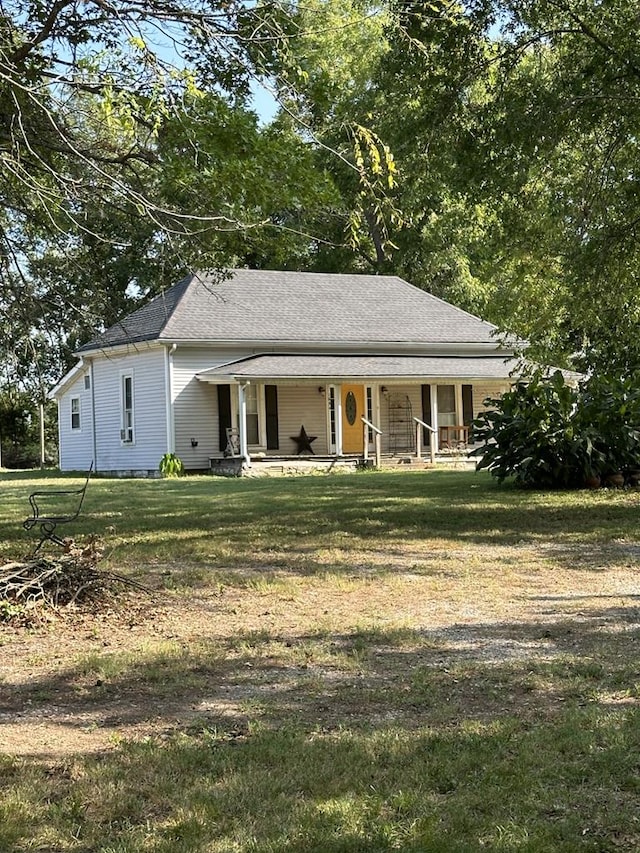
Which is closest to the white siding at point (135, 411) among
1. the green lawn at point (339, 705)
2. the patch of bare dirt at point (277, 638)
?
the green lawn at point (339, 705)

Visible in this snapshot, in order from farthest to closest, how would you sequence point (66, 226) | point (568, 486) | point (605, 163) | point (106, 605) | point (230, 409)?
point (230, 409), point (568, 486), point (605, 163), point (66, 226), point (106, 605)

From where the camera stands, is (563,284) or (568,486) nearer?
(563,284)

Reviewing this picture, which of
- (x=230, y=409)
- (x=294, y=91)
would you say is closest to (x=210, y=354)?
(x=230, y=409)

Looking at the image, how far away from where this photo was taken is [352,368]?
87.9 feet

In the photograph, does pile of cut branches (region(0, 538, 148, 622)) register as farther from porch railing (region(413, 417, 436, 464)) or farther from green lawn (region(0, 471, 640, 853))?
porch railing (region(413, 417, 436, 464))

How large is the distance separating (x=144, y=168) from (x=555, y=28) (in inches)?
238

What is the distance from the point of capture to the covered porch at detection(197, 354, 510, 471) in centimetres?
2616

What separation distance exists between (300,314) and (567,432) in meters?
14.1

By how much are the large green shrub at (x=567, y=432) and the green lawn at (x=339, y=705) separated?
20.4ft

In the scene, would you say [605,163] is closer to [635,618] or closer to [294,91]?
[294,91]

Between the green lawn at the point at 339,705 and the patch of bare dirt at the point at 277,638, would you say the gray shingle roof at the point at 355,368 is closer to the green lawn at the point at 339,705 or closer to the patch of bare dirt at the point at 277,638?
the green lawn at the point at 339,705

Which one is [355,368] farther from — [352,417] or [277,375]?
[277,375]

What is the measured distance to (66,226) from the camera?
1069 cm

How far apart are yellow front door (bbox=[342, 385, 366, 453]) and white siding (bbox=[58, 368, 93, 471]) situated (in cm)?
791
